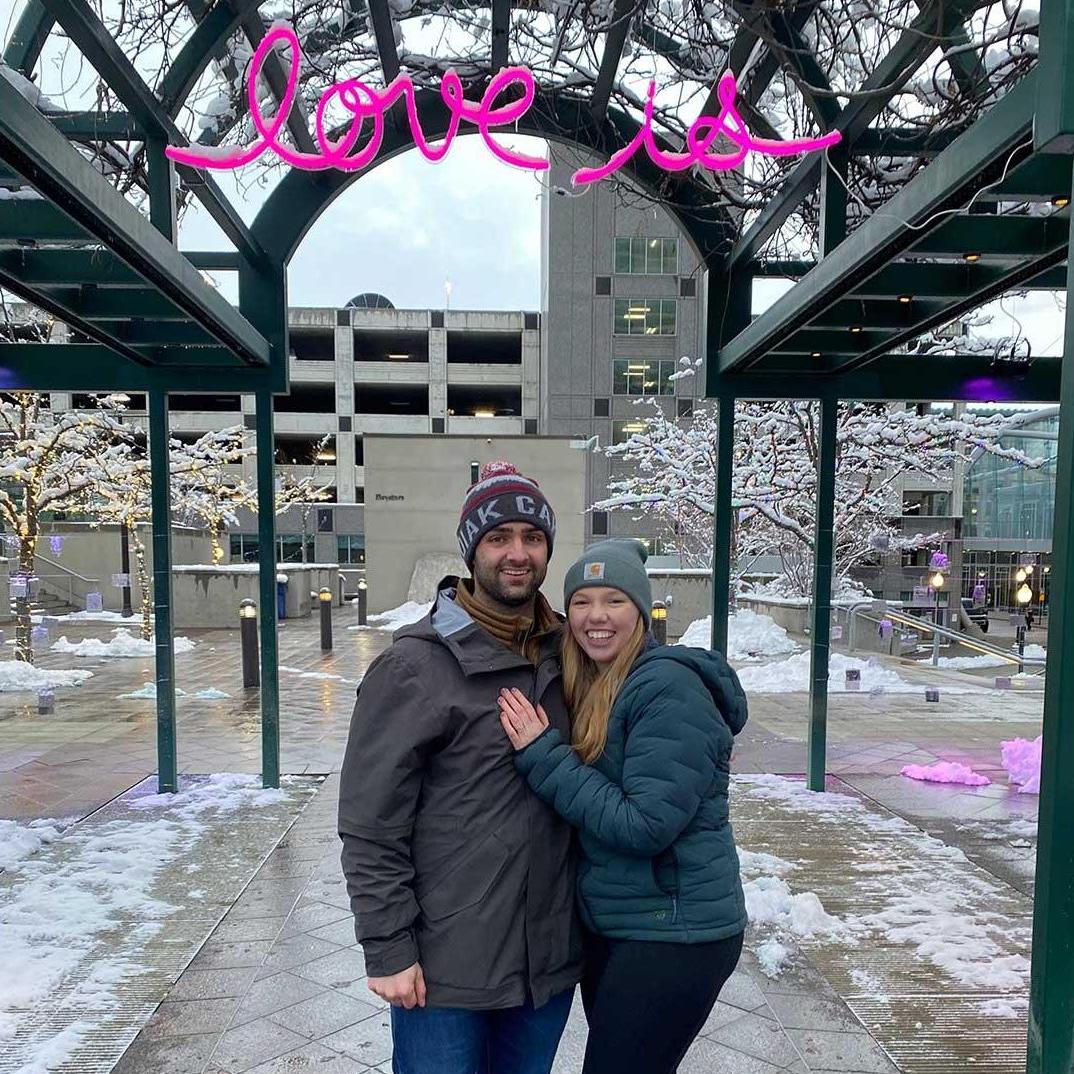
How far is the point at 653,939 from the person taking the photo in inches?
64.3

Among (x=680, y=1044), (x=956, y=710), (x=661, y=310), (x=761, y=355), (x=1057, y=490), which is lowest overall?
(x=956, y=710)

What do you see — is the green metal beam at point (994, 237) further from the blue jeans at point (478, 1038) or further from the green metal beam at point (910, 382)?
the blue jeans at point (478, 1038)

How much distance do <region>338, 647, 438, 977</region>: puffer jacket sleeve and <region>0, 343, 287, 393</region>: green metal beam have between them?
3.86 m

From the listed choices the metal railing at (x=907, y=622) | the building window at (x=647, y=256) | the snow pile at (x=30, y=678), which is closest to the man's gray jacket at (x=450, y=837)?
the snow pile at (x=30, y=678)

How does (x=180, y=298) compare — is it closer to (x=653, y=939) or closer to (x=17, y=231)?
(x=17, y=231)

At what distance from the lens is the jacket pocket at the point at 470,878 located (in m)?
1.66

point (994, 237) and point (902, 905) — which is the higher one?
point (994, 237)

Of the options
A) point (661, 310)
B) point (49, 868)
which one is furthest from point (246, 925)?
point (661, 310)

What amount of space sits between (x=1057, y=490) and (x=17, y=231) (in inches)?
147

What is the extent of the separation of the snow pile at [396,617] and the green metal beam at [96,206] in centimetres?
1256

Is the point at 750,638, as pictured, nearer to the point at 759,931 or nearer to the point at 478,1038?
the point at 759,931

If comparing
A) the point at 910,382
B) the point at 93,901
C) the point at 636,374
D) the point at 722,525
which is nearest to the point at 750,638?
the point at 722,525

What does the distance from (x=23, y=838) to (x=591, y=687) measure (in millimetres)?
4309

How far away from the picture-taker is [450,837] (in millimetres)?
1680
